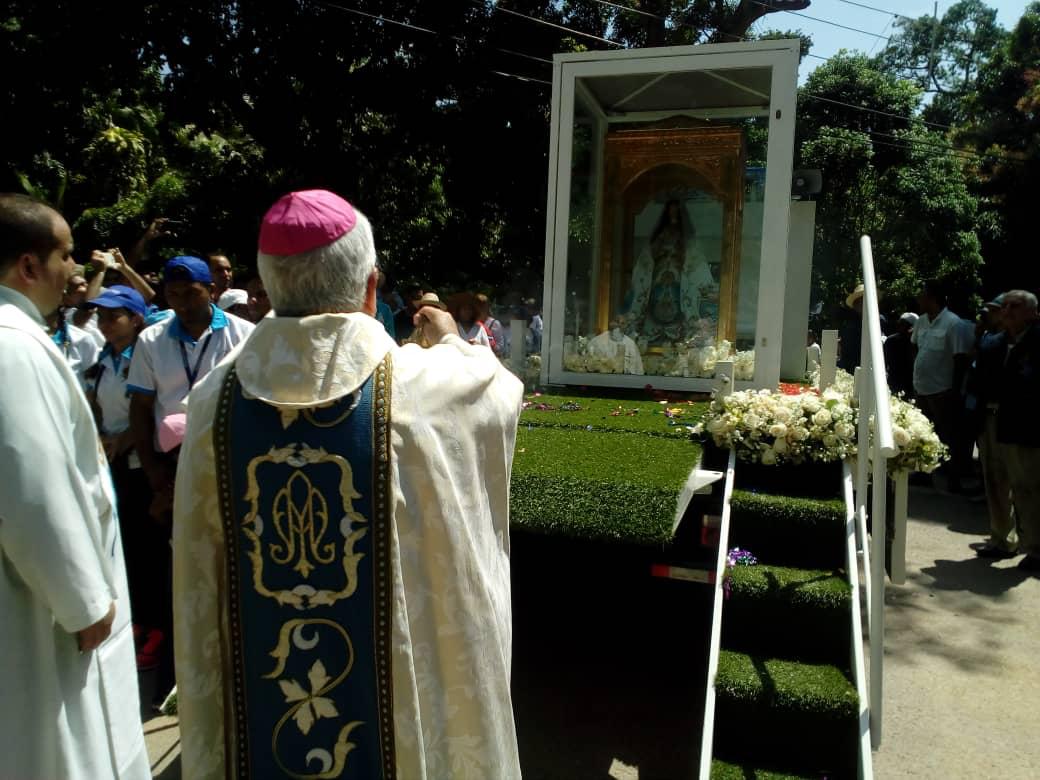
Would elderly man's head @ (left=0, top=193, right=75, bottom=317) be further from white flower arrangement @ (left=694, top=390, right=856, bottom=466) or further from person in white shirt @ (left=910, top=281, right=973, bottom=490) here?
person in white shirt @ (left=910, top=281, right=973, bottom=490)

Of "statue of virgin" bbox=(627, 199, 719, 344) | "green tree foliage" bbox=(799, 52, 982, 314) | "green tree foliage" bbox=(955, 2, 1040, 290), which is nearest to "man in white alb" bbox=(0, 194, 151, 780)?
"statue of virgin" bbox=(627, 199, 719, 344)

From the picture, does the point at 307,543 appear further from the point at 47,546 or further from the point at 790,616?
the point at 790,616

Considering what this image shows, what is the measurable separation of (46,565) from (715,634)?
2.34 metres

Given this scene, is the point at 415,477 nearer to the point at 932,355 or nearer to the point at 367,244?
the point at 367,244

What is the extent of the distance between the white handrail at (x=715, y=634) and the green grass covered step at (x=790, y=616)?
81mm

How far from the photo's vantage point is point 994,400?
21.3 feet

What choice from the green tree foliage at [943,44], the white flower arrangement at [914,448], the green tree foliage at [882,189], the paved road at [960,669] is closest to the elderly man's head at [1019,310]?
the paved road at [960,669]

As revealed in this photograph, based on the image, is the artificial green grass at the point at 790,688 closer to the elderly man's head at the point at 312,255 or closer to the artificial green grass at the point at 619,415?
the artificial green grass at the point at 619,415

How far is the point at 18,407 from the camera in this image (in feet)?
6.23

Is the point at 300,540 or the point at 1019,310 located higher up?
the point at 1019,310

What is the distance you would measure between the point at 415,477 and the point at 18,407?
0.94 m

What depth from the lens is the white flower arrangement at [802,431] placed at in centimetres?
425

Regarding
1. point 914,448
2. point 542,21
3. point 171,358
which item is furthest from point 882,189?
point 171,358

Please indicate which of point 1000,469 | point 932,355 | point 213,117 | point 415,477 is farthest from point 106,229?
point 415,477
